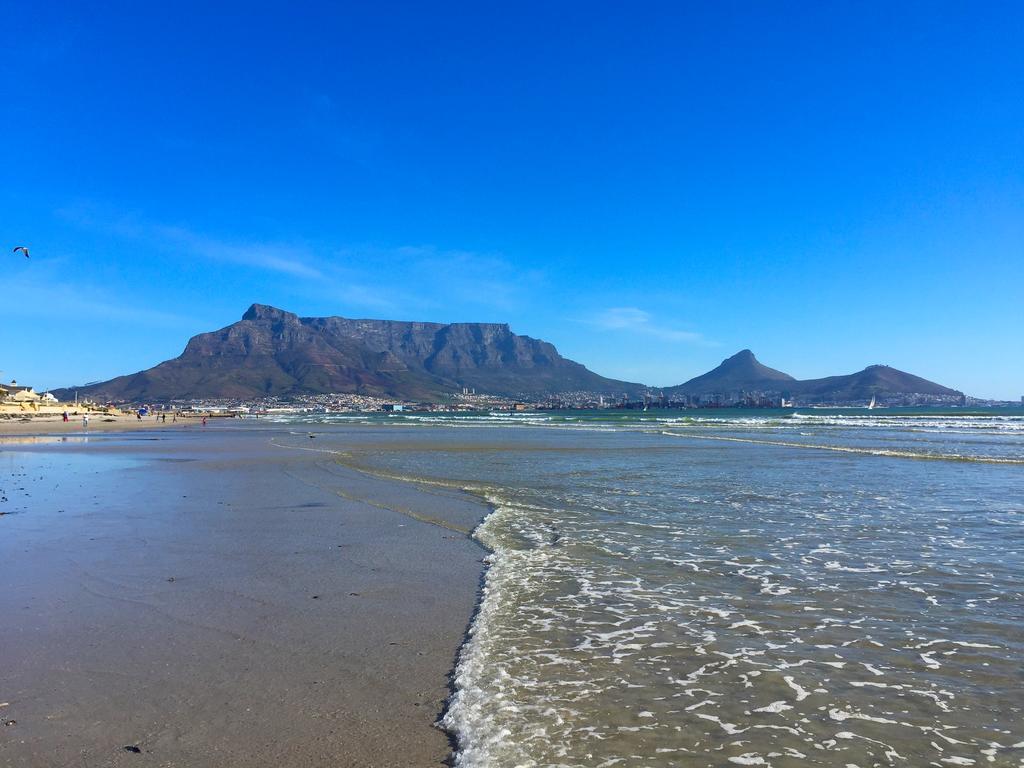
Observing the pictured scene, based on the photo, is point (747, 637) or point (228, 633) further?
point (228, 633)

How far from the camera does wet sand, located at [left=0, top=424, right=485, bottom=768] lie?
419 centimetres

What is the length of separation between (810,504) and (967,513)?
9.14 ft

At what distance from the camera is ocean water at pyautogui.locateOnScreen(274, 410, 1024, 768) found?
4.19m

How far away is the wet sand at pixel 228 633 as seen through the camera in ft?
13.7

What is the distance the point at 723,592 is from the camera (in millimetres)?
7531

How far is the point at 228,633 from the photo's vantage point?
6.18 meters

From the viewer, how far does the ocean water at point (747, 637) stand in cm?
419

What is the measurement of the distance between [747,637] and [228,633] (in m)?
4.75

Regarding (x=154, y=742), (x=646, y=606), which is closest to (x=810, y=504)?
(x=646, y=606)

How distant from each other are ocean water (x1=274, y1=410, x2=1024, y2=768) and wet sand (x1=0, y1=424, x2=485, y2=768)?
578 millimetres

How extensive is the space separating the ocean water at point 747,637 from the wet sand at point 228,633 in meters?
0.58

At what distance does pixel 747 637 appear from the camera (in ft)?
19.9

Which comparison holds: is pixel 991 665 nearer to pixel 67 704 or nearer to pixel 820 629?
pixel 820 629

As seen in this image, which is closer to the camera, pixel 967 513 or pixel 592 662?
pixel 592 662
